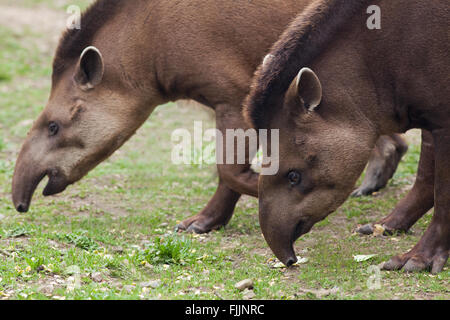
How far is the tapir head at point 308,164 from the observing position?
550 cm

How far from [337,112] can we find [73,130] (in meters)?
2.73

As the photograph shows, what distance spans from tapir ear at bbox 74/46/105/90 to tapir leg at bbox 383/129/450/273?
10.2 feet

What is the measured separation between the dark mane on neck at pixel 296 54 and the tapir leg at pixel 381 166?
9.12 ft

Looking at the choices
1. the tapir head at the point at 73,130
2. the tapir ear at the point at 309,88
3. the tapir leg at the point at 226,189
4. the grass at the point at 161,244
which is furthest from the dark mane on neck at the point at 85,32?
the tapir ear at the point at 309,88

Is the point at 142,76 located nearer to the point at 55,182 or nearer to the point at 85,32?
the point at 85,32

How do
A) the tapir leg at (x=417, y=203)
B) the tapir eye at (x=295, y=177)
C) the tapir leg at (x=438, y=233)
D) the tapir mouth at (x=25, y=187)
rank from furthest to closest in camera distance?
the tapir mouth at (x=25, y=187)
the tapir leg at (x=417, y=203)
the tapir eye at (x=295, y=177)
the tapir leg at (x=438, y=233)

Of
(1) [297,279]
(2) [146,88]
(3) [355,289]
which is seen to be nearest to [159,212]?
(2) [146,88]

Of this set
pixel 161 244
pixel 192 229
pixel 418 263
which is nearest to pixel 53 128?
pixel 192 229

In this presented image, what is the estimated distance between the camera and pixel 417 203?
260 inches

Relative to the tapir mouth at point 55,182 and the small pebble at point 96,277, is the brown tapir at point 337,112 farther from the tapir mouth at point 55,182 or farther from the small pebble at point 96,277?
the tapir mouth at point 55,182

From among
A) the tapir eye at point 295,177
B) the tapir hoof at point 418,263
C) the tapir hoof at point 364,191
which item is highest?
the tapir eye at point 295,177

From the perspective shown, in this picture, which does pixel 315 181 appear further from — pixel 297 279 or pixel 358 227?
pixel 358 227
